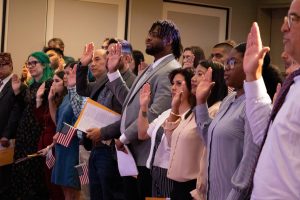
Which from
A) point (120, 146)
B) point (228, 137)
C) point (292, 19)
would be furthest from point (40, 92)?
point (292, 19)

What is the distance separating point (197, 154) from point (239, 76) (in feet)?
1.71

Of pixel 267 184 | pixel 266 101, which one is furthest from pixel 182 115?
pixel 267 184

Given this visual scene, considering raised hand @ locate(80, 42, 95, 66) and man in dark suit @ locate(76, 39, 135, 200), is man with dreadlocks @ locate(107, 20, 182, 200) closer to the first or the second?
man in dark suit @ locate(76, 39, 135, 200)

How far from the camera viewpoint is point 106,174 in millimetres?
3717

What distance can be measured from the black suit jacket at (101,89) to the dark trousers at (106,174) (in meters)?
0.16

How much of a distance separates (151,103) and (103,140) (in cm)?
44

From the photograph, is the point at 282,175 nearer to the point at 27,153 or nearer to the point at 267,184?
the point at 267,184

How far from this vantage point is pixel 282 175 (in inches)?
59.0

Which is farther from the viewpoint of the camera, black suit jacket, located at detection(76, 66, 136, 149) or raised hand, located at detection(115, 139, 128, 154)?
black suit jacket, located at detection(76, 66, 136, 149)

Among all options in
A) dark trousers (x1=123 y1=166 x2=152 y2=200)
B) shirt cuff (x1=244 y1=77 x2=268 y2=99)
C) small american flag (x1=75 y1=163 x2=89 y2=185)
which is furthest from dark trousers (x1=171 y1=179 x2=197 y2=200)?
small american flag (x1=75 y1=163 x2=89 y2=185)

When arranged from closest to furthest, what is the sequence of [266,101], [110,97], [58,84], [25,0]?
[266,101], [110,97], [58,84], [25,0]

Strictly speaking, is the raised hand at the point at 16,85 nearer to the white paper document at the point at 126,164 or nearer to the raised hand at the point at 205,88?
the white paper document at the point at 126,164

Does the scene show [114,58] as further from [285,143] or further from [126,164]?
[285,143]

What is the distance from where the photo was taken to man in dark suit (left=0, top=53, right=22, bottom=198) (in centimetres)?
516
